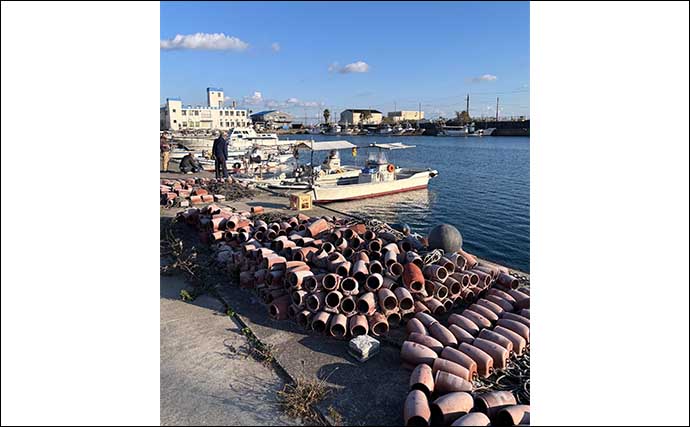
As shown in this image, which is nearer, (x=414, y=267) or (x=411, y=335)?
(x=411, y=335)

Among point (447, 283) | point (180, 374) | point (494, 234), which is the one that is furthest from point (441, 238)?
point (494, 234)

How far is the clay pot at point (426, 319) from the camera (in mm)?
4995

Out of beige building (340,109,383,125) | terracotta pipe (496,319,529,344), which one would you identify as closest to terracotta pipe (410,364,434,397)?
terracotta pipe (496,319,529,344)

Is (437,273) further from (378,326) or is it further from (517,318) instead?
(378,326)

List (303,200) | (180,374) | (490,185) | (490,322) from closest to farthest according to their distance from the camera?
(180,374) → (490,322) → (303,200) → (490,185)

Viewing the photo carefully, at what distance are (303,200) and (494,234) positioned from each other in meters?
9.11

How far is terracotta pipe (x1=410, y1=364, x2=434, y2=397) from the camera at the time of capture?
12.6 feet

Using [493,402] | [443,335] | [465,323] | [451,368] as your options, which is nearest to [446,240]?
[465,323]

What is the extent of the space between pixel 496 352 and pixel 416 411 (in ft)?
4.48

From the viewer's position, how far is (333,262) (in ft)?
19.5

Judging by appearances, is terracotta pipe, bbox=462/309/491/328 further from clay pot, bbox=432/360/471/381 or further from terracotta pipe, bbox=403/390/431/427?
terracotta pipe, bbox=403/390/431/427

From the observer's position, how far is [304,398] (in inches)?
147

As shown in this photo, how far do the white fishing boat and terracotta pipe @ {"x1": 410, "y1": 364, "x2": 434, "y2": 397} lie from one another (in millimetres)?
16395
